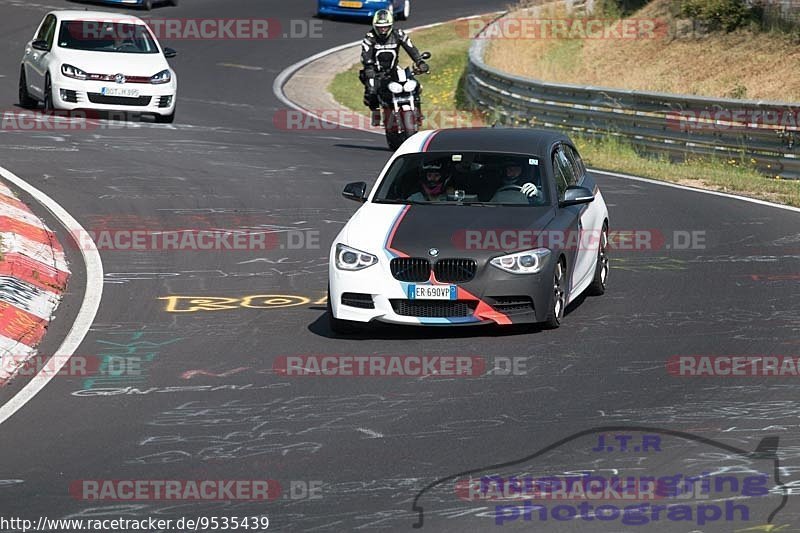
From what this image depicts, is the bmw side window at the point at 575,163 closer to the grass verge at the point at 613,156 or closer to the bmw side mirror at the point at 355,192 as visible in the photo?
the bmw side mirror at the point at 355,192

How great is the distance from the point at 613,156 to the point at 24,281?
12.3 meters

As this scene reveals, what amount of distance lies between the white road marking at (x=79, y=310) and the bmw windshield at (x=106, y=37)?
5878 millimetres

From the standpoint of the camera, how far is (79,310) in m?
12.2

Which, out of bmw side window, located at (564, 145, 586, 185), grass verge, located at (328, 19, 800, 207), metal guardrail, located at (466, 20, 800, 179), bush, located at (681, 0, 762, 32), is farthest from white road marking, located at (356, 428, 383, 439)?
bush, located at (681, 0, 762, 32)

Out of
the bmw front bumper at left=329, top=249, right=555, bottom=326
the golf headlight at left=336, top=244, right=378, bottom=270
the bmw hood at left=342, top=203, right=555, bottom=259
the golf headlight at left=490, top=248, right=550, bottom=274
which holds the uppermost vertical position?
the bmw hood at left=342, top=203, right=555, bottom=259

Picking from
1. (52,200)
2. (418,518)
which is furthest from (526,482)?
(52,200)

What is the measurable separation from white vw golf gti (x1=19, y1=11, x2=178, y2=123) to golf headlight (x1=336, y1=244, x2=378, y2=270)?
13048 millimetres

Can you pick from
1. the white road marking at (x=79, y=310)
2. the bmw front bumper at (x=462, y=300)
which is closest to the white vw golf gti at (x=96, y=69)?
the white road marking at (x=79, y=310)

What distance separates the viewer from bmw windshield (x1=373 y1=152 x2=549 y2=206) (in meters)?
12.1

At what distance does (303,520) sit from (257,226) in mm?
9380

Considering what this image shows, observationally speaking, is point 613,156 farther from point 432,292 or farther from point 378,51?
point 432,292

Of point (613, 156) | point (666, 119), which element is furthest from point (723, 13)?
point (666, 119)

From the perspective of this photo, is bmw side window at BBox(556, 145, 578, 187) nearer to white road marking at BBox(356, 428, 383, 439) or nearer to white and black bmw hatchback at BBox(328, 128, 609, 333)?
white and black bmw hatchback at BBox(328, 128, 609, 333)

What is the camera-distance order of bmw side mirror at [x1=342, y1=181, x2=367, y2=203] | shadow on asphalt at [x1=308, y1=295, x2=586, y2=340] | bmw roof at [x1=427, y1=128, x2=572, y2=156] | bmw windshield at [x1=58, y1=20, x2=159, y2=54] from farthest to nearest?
1. bmw windshield at [x1=58, y1=20, x2=159, y2=54]
2. bmw roof at [x1=427, y1=128, x2=572, y2=156]
3. bmw side mirror at [x1=342, y1=181, x2=367, y2=203]
4. shadow on asphalt at [x1=308, y1=295, x2=586, y2=340]
